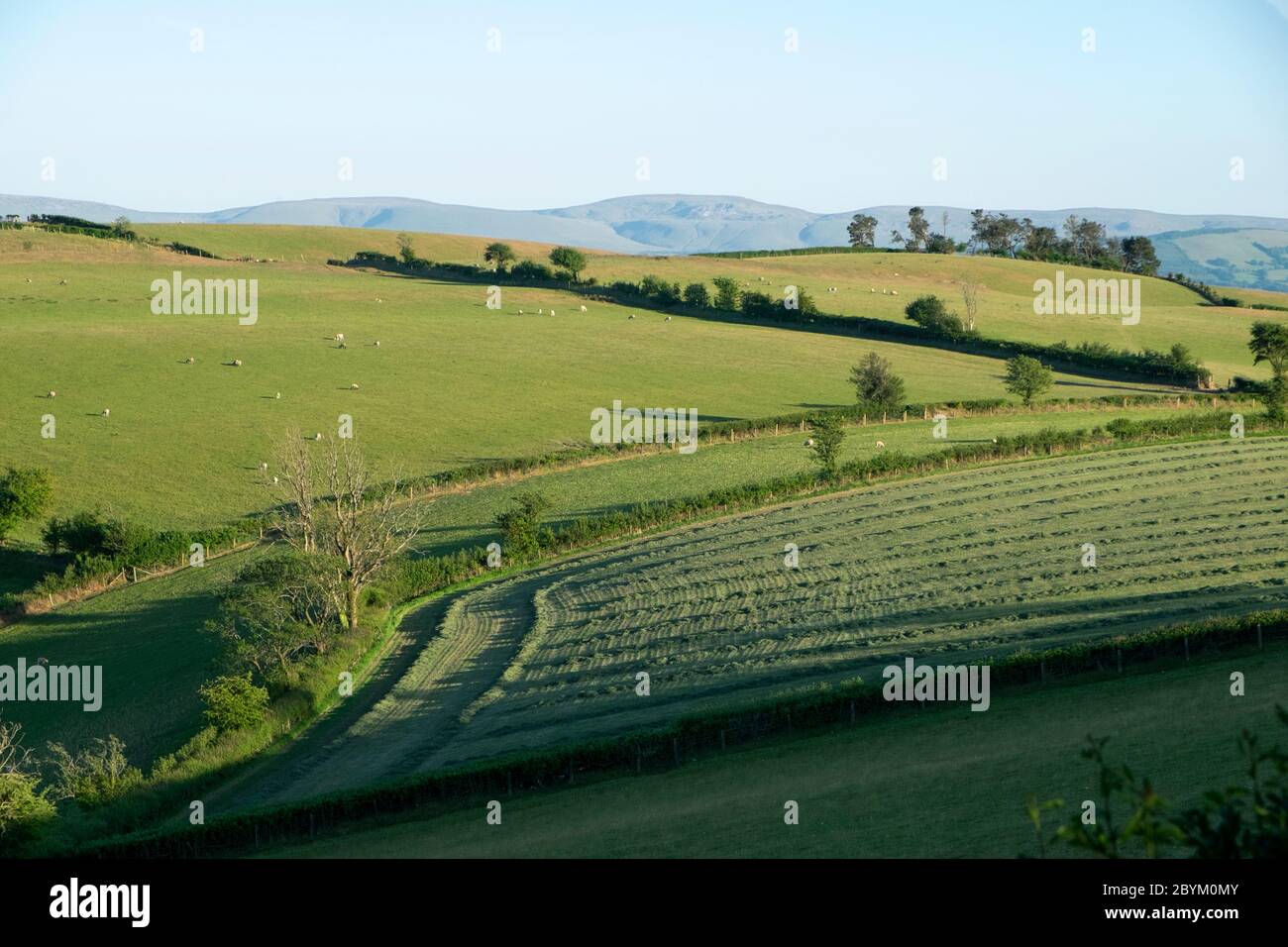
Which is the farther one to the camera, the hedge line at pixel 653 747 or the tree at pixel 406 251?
the tree at pixel 406 251

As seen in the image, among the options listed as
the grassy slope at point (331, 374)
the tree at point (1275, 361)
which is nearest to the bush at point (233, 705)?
the grassy slope at point (331, 374)

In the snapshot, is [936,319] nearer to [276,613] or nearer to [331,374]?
[331,374]

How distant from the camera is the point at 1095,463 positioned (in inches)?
2709

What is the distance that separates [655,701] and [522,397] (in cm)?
5926

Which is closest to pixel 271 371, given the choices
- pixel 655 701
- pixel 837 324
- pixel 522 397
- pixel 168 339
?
pixel 168 339

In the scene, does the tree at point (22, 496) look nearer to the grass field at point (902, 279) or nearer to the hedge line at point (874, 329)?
the hedge line at point (874, 329)

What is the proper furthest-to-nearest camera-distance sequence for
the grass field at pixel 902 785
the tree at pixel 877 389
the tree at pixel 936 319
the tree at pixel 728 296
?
the tree at pixel 728 296, the tree at pixel 936 319, the tree at pixel 877 389, the grass field at pixel 902 785

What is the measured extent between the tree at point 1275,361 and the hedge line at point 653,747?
5087cm

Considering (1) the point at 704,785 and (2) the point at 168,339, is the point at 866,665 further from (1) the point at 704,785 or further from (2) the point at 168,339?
(2) the point at 168,339

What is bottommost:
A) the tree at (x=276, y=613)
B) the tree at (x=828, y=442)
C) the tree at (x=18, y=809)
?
the tree at (x=18, y=809)

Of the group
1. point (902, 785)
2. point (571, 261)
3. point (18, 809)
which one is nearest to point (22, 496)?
point (18, 809)

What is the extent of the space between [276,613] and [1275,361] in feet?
244

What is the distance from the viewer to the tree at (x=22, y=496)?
6196 centimetres
